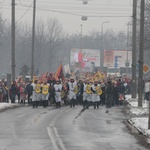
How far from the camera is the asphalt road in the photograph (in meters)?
17.1

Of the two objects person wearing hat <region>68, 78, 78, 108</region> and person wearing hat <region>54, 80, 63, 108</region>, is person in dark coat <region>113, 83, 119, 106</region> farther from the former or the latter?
person wearing hat <region>54, 80, 63, 108</region>

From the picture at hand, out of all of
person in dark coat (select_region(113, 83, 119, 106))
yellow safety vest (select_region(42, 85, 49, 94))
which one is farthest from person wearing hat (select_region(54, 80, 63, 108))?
person in dark coat (select_region(113, 83, 119, 106))

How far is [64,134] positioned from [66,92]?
19.6 m

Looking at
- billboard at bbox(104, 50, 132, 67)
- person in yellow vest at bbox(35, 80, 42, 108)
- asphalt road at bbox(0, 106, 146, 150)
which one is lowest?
asphalt road at bbox(0, 106, 146, 150)

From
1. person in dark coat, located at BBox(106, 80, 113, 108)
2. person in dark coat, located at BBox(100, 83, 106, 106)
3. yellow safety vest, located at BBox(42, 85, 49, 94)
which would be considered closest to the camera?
yellow safety vest, located at BBox(42, 85, 49, 94)

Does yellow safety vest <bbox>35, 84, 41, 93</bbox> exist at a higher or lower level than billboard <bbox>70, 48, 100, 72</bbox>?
lower

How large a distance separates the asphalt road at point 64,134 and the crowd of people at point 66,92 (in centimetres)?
999

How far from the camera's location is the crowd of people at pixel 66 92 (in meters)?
37.5

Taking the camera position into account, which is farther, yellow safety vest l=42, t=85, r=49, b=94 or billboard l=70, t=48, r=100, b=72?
billboard l=70, t=48, r=100, b=72

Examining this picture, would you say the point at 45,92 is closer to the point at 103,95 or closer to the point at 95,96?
the point at 95,96

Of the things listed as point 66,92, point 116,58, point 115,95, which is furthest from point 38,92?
point 116,58

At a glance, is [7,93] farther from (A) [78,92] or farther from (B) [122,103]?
(B) [122,103]

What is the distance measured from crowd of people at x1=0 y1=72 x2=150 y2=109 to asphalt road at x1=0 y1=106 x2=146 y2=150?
9987 millimetres

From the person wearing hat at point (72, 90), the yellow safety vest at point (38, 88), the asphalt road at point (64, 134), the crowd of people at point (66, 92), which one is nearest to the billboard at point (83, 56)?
the crowd of people at point (66, 92)
